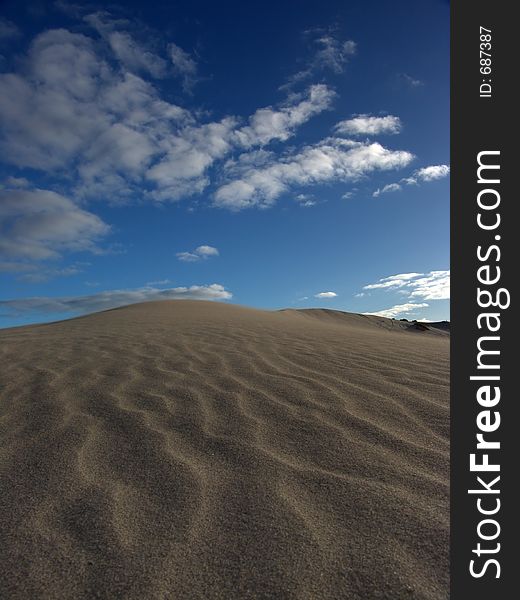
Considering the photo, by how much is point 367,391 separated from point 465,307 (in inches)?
69.3

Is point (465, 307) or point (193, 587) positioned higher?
point (465, 307)

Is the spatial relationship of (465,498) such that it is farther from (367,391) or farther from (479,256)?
(367,391)

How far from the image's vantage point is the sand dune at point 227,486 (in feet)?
4.85

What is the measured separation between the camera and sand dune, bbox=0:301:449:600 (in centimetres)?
148

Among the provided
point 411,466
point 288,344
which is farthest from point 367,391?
point 288,344

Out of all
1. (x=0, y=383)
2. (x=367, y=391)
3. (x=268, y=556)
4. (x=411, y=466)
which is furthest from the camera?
(x=0, y=383)

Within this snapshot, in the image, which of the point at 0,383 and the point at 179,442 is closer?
the point at 179,442

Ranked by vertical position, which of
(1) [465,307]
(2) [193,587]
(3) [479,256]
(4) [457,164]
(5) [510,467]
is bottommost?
(2) [193,587]

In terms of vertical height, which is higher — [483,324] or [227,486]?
[483,324]

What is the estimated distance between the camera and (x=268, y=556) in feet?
5.10

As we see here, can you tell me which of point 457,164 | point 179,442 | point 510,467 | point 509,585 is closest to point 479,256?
point 457,164

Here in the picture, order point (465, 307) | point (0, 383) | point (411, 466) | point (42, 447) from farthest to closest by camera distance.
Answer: point (0, 383) → point (42, 447) → point (411, 466) → point (465, 307)

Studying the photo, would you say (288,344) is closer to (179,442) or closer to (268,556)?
(179,442)

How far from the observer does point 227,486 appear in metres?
2.04
